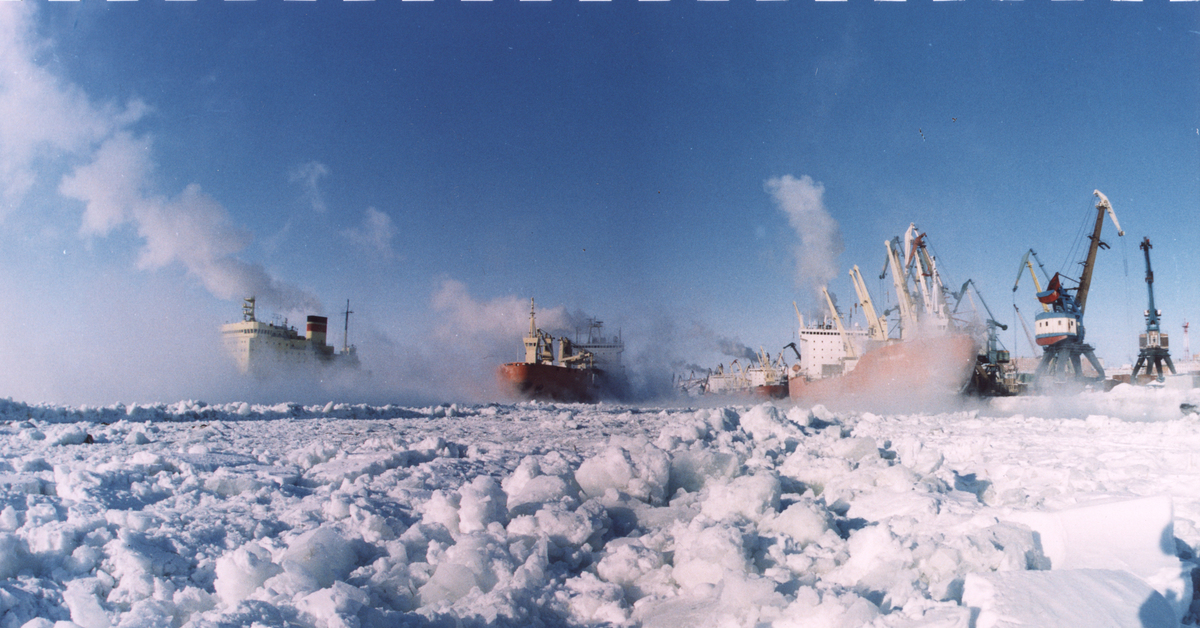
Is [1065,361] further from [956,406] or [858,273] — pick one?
[858,273]

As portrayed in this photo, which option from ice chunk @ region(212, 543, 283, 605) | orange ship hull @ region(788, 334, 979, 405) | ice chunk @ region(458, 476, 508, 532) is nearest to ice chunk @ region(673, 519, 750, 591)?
ice chunk @ region(458, 476, 508, 532)

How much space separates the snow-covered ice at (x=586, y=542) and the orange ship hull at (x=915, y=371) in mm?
21965

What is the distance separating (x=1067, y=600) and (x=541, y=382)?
3841cm

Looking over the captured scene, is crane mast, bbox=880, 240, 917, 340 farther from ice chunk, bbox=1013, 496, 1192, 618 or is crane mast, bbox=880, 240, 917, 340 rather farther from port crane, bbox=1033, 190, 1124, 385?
ice chunk, bbox=1013, 496, 1192, 618

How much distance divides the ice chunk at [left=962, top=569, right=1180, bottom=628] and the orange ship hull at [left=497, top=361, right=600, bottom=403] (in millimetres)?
37596

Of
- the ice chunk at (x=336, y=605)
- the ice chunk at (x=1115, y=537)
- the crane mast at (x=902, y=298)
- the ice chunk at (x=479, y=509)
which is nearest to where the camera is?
the ice chunk at (x=336, y=605)

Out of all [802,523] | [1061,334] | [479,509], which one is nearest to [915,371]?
[1061,334]

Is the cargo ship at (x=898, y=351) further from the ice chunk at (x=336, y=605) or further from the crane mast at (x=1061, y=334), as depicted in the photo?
the ice chunk at (x=336, y=605)

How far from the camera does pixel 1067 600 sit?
2.47m

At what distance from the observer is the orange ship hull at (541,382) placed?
39.7 meters

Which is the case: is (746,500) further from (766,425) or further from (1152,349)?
(1152,349)

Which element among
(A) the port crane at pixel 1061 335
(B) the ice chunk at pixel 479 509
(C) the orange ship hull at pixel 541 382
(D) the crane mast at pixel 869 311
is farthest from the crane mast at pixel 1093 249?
(B) the ice chunk at pixel 479 509

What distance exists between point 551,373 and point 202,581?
Result: 124 ft

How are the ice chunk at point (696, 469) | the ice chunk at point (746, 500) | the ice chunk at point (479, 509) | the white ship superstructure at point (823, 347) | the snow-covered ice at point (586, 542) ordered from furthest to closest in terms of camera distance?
the white ship superstructure at point (823, 347)
the ice chunk at point (696, 469)
the ice chunk at point (746, 500)
the ice chunk at point (479, 509)
the snow-covered ice at point (586, 542)
